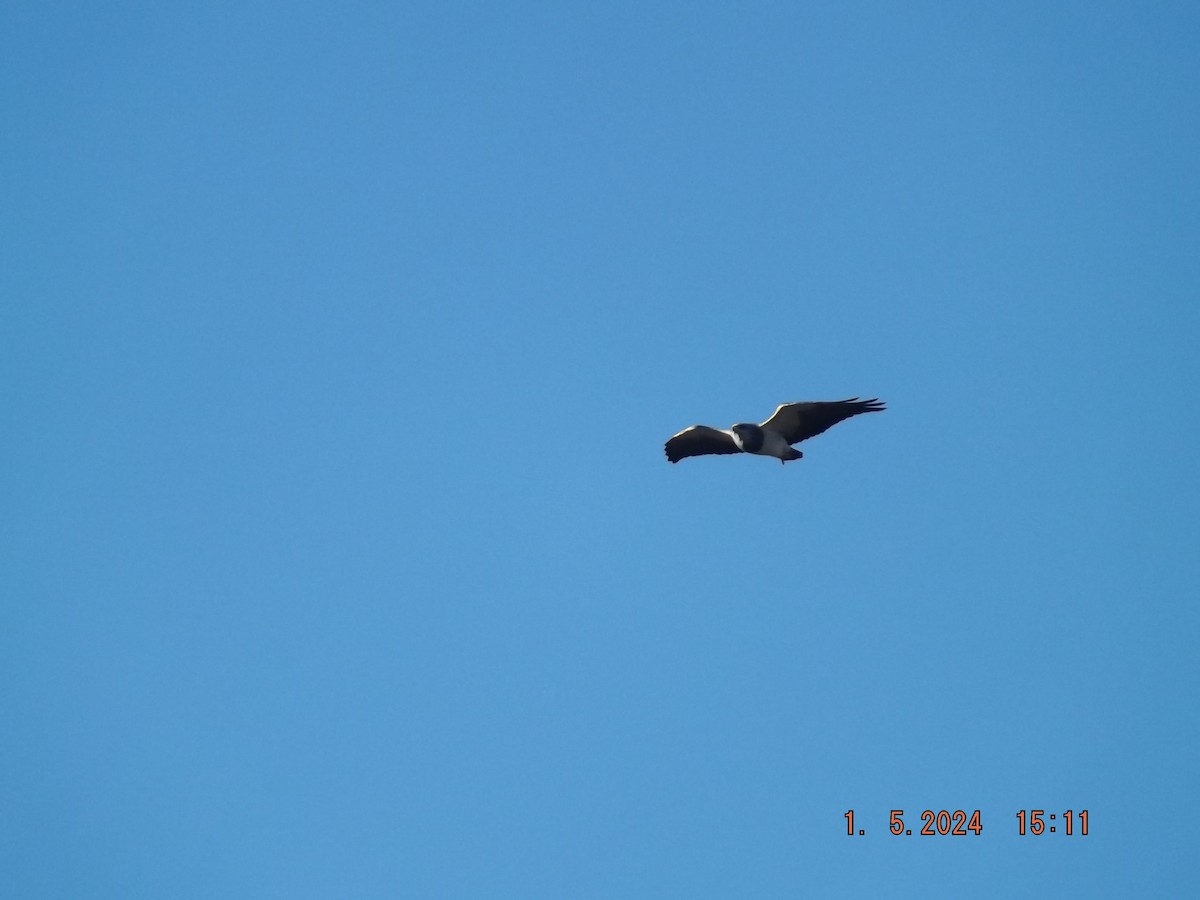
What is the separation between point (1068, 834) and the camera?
113 ft

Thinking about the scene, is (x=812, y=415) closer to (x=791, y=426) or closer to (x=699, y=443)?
(x=791, y=426)

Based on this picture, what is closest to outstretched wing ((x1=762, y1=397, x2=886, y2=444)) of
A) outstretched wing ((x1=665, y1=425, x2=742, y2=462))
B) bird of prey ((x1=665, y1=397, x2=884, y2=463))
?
bird of prey ((x1=665, y1=397, x2=884, y2=463))

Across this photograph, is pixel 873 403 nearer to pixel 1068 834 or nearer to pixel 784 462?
pixel 784 462

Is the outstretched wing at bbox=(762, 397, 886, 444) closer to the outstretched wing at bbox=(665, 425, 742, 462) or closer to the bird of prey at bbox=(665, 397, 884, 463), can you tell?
the bird of prey at bbox=(665, 397, 884, 463)

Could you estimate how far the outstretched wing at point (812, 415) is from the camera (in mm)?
27109

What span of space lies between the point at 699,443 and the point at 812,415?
3.24m

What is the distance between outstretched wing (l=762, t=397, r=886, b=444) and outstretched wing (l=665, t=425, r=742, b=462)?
151 centimetres

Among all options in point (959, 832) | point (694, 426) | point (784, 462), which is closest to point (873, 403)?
point (784, 462)

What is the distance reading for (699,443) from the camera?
2962cm

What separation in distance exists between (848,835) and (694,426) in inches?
561

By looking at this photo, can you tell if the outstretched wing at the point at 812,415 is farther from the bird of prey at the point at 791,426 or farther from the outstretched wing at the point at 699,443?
the outstretched wing at the point at 699,443

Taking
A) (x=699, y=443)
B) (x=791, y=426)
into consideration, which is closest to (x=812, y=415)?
(x=791, y=426)

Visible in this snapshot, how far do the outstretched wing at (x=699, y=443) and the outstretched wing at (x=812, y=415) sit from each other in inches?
59.4

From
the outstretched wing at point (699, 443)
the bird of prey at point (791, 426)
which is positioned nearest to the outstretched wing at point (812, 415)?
the bird of prey at point (791, 426)
